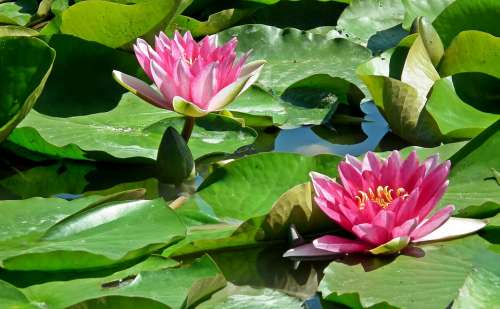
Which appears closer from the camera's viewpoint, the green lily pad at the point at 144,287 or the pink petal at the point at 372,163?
the green lily pad at the point at 144,287

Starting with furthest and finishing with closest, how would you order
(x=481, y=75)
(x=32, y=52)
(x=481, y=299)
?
(x=481, y=75)
(x=32, y=52)
(x=481, y=299)

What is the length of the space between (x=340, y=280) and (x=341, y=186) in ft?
0.65

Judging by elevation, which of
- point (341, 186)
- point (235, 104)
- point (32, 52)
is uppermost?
point (32, 52)

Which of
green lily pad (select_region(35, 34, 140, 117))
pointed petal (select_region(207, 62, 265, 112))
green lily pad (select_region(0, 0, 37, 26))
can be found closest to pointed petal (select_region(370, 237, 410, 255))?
pointed petal (select_region(207, 62, 265, 112))

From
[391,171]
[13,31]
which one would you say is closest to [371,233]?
[391,171]

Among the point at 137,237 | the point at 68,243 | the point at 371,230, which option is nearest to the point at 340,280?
the point at 371,230

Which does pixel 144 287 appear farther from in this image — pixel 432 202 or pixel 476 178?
pixel 476 178

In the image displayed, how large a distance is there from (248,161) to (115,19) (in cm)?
79

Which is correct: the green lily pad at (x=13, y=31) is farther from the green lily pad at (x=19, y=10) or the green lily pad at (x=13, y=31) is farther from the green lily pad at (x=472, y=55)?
the green lily pad at (x=472, y=55)

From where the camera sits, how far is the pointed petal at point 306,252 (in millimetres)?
1752

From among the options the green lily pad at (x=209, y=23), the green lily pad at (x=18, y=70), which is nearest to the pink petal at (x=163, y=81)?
the green lily pad at (x=18, y=70)

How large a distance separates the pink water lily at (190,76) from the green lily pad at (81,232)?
38cm

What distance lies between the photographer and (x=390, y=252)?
1728 millimetres

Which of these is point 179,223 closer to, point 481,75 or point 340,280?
point 340,280
